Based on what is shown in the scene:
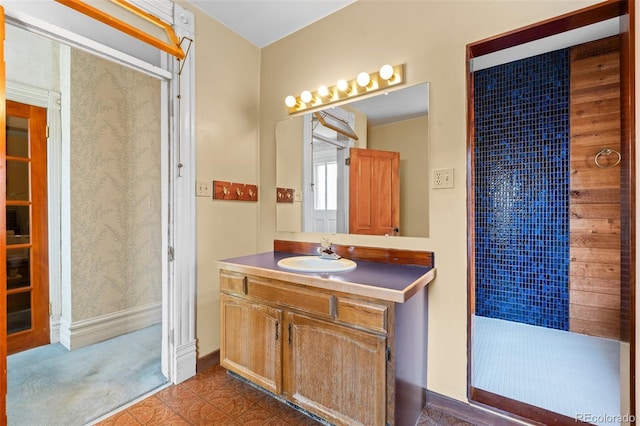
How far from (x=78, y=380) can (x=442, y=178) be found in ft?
8.54

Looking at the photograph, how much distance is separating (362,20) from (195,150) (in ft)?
4.55

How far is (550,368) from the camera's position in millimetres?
2076

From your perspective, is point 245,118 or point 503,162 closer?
point 245,118

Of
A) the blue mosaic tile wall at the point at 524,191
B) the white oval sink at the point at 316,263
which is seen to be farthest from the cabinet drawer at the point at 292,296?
the blue mosaic tile wall at the point at 524,191

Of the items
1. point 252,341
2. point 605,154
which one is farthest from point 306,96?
point 605,154

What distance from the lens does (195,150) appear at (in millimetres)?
1985

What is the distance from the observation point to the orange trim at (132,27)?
1.42m

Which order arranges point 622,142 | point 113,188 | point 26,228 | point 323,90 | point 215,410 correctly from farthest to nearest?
point 113,188, point 26,228, point 323,90, point 215,410, point 622,142

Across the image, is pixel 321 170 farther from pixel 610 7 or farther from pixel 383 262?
pixel 610 7

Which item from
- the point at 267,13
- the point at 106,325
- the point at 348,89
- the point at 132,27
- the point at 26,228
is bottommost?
the point at 106,325

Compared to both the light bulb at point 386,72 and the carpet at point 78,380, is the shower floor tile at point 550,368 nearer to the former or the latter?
the light bulb at point 386,72

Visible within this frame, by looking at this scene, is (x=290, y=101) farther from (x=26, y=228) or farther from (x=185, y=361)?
(x=26, y=228)

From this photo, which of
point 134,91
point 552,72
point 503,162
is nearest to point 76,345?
point 134,91

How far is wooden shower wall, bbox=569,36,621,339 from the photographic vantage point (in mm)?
2482
